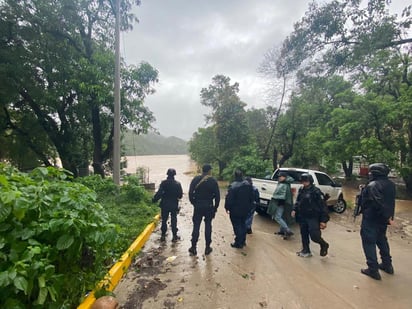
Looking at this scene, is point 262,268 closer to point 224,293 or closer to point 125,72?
point 224,293

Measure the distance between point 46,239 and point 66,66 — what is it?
10157 millimetres

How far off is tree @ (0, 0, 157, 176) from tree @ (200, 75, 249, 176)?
9.88 meters

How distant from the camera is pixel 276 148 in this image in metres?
20.6

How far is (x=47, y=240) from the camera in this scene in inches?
92.5

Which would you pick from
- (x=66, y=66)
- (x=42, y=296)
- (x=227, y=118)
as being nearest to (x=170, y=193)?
(x=42, y=296)

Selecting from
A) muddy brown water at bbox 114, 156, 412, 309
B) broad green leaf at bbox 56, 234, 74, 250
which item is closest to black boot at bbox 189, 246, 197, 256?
muddy brown water at bbox 114, 156, 412, 309

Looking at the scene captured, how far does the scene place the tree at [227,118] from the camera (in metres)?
21.2

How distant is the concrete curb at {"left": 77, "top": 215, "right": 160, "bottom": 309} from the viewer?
280 centimetres

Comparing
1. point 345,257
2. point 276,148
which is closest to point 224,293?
point 345,257

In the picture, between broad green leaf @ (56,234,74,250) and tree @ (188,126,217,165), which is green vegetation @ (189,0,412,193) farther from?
broad green leaf @ (56,234,74,250)

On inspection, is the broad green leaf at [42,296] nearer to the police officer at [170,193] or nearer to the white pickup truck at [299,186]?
the police officer at [170,193]

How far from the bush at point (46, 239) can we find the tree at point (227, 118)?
738 inches

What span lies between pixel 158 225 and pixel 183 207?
3626mm

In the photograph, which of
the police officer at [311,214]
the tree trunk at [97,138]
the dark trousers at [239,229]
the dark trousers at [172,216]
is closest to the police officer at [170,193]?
the dark trousers at [172,216]
